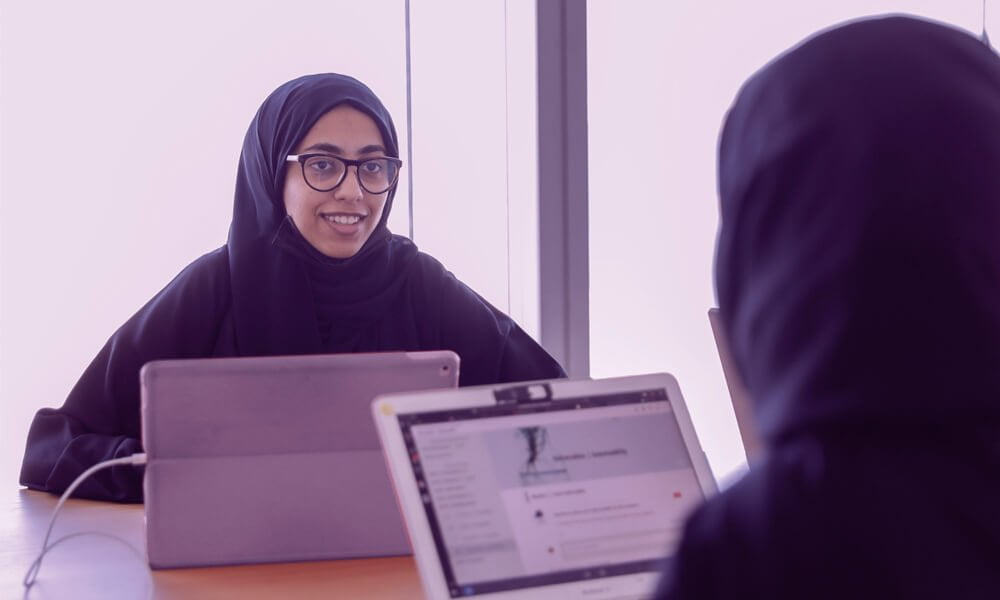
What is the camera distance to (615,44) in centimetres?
299

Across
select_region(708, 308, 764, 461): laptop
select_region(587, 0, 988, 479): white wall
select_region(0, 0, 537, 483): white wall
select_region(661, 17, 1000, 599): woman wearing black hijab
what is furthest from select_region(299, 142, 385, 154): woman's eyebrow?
select_region(661, 17, 1000, 599): woman wearing black hijab

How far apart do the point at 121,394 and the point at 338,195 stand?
58cm

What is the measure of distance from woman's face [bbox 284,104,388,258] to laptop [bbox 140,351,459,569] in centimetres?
99

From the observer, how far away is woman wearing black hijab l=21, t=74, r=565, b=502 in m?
2.19

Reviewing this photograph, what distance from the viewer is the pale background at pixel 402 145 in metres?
2.75

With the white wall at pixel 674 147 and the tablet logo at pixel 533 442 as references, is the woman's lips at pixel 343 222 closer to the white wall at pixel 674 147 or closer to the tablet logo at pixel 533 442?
the white wall at pixel 674 147

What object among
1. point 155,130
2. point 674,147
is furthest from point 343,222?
point 674,147

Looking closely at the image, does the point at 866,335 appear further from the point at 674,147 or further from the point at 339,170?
the point at 674,147

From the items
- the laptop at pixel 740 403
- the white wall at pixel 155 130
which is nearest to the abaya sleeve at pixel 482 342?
the white wall at pixel 155 130

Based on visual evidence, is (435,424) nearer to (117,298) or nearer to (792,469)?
(792,469)

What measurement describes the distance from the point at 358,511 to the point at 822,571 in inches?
32.6

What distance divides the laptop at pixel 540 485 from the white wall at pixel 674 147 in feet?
6.22

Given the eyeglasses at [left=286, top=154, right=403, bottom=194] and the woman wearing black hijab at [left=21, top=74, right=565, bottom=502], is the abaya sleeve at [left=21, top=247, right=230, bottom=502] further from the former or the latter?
the eyeglasses at [left=286, top=154, right=403, bottom=194]

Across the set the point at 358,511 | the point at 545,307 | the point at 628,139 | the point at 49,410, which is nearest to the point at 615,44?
the point at 628,139
